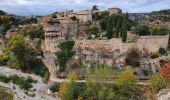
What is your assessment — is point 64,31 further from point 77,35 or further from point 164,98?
point 164,98

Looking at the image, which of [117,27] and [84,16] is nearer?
[117,27]

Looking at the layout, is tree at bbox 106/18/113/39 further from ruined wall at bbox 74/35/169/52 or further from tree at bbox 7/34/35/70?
tree at bbox 7/34/35/70

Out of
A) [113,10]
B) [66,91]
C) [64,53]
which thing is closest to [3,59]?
[64,53]

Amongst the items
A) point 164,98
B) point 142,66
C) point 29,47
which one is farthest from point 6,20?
point 164,98

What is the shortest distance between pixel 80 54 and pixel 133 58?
6233mm

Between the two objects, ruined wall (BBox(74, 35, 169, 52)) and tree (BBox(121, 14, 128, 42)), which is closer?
ruined wall (BBox(74, 35, 169, 52))

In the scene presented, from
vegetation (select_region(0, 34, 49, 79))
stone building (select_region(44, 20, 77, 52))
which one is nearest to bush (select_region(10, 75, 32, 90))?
vegetation (select_region(0, 34, 49, 79))

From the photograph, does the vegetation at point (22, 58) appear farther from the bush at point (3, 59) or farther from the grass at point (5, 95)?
the grass at point (5, 95)

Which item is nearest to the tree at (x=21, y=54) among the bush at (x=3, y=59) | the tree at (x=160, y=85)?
the bush at (x=3, y=59)

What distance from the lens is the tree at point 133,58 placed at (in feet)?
144

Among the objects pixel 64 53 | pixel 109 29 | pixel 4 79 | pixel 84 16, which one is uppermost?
pixel 84 16

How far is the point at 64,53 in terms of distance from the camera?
155 ft

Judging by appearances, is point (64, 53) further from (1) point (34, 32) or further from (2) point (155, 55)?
(2) point (155, 55)

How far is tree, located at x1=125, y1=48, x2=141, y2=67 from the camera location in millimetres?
43844
